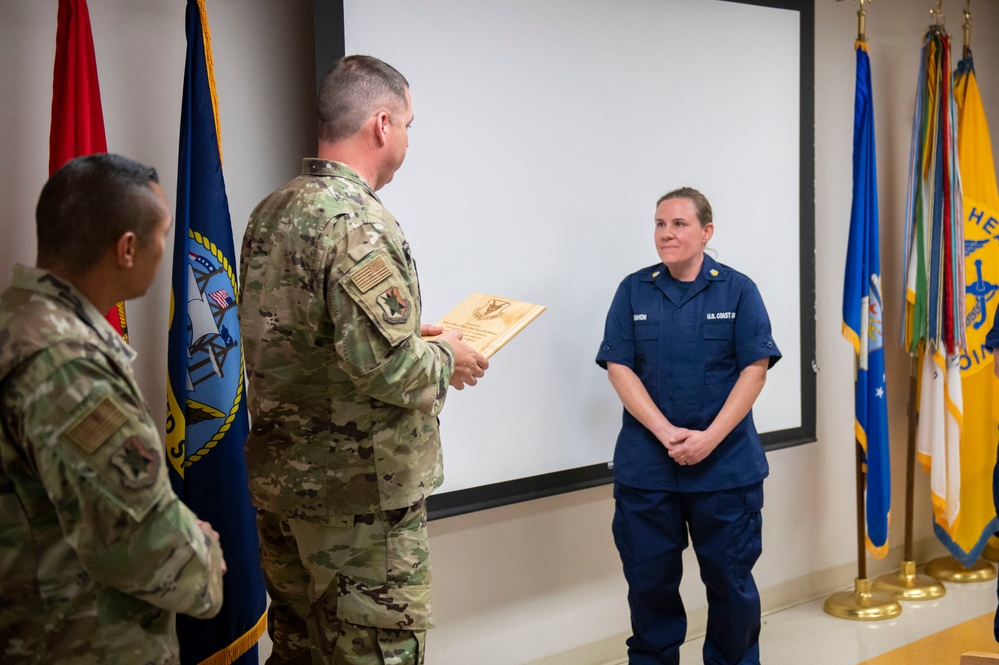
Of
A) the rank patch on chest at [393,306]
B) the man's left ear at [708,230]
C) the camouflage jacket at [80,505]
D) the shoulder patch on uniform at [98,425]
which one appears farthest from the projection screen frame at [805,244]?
the shoulder patch on uniform at [98,425]

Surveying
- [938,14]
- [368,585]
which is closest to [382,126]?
[368,585]

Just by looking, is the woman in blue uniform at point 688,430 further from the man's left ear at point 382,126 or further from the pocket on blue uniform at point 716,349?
the man's left ear at point 382,126

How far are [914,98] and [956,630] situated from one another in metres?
2.27

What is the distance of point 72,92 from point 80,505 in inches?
48.8

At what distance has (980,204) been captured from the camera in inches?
157

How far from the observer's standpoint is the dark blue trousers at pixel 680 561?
2.88m

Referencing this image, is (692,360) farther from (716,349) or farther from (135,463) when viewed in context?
(135,463)

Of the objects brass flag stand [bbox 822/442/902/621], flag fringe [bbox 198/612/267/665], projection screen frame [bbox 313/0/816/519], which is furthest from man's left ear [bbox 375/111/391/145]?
brass flag stand [bbox 822/442/902/621]

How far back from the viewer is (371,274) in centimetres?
172

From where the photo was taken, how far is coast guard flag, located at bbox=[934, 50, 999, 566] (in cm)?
396

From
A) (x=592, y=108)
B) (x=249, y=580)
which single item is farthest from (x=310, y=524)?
(x=592, y=108)

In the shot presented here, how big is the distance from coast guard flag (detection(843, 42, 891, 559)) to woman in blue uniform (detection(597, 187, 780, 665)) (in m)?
0.89

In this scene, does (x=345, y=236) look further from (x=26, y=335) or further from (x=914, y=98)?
(x=914, y=98)

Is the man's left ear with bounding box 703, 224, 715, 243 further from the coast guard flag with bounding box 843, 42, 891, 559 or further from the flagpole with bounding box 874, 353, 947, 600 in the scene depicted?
the flagpole with bounding box 874, 353, 947, 600
